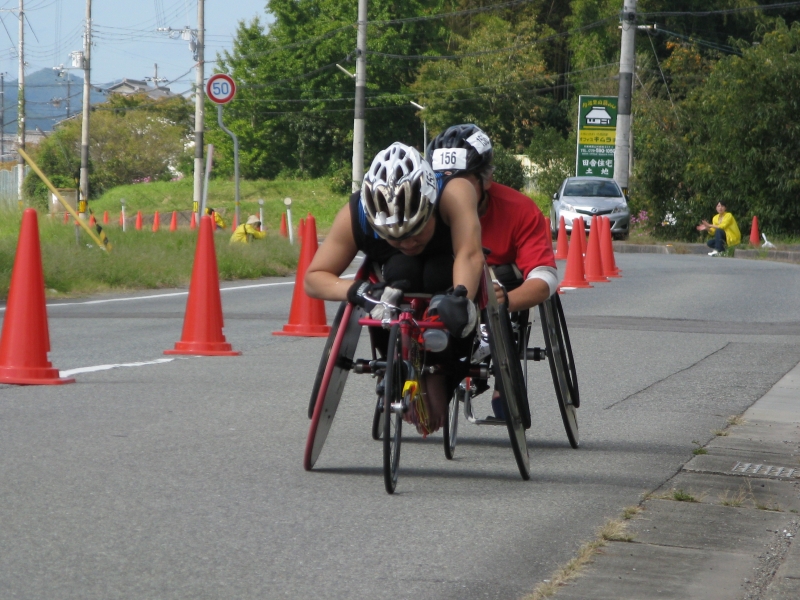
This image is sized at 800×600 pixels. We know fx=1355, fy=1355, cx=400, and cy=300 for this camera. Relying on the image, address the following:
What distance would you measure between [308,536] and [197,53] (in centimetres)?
3947

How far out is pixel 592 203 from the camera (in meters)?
33.8

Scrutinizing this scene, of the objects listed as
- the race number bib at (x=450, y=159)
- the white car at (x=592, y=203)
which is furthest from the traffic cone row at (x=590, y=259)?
the race number bib at (x=450, y=159)

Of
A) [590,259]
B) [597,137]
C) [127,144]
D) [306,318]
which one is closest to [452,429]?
[306,318]

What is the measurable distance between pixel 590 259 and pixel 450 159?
14.0 meters

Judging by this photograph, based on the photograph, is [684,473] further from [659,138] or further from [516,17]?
[516,17]

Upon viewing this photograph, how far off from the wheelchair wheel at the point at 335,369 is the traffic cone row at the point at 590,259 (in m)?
11.9

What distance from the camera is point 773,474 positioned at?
5.94m

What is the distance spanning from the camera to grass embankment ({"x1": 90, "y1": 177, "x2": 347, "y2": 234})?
184 ft

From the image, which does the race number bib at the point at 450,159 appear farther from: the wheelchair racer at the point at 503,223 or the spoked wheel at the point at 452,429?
the spoked wheel at the point at 452,429

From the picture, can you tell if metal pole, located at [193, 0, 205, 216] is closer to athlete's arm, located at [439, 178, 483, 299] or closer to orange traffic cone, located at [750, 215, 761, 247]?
orange traffic cone, located at [750, 215, 761, 247]

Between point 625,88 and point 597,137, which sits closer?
point 625,88

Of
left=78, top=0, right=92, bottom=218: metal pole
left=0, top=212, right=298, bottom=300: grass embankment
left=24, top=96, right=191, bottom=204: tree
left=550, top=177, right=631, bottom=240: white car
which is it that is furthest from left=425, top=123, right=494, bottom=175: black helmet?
left=24, top=96, right=191, bottom=204: tree

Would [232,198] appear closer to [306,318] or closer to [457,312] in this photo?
[306,318]

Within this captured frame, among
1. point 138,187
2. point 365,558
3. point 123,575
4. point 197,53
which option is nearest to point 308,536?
point 365,558
